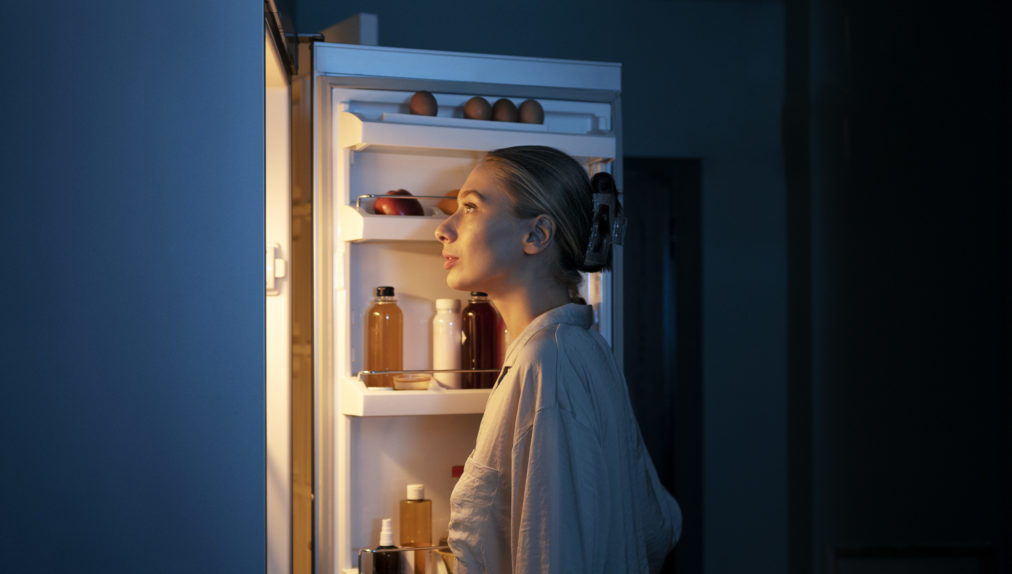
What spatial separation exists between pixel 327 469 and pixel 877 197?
76.9 inches

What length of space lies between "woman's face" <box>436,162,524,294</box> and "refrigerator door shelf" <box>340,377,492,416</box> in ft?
0.65

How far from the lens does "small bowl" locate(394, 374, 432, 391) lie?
4.54 ft

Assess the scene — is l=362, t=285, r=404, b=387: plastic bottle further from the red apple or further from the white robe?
the white robe

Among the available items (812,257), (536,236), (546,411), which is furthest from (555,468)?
(812,257)

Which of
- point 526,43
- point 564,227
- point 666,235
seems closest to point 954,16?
point 666,235

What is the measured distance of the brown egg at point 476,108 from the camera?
1.44 m

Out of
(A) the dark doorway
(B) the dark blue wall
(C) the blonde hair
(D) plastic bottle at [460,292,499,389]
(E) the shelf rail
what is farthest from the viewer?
(A) the dark doorway

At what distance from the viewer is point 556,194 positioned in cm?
124

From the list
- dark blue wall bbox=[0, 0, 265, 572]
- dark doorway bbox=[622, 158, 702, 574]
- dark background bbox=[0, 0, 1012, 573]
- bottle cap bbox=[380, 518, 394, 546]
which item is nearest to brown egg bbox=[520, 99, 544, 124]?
dark blue wall bbox=[0, 0, 265, 572]

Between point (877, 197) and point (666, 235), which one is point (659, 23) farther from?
point (877, 197)

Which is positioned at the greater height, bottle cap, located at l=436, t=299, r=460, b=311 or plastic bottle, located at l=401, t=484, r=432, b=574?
bottle cap, located at l=436, t=299, r=460, b=311

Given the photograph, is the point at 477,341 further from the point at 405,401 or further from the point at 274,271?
the point at 274,271

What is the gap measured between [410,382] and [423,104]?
1.52 feet

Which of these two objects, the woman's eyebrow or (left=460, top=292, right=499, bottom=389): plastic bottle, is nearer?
the woman's eyebrow
